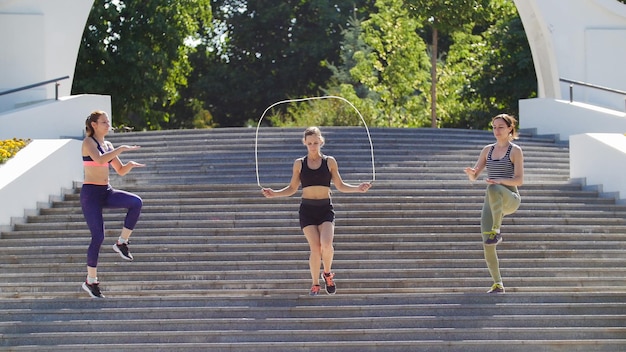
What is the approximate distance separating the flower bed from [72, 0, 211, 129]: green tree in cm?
1590

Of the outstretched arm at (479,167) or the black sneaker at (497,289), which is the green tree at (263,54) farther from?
the black sneaker at (497,289)

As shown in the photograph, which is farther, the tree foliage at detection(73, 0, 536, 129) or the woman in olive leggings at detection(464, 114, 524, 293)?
the tree foliage at detection(73, 0, 536, 129)

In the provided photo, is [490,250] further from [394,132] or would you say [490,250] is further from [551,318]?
[394,132]

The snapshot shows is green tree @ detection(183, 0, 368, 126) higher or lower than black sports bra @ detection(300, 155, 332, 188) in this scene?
higher

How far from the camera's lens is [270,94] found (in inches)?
1796

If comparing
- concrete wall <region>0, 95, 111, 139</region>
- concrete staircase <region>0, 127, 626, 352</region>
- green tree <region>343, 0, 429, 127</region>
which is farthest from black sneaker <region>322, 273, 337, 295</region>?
green tree <region>343, 0, 429, 127</region>

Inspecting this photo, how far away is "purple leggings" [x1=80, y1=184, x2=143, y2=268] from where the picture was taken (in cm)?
1105

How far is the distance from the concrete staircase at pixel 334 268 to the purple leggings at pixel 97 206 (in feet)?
1.68

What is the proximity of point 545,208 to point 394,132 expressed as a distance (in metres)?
5.36

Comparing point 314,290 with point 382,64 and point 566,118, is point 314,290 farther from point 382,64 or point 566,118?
point 382,64

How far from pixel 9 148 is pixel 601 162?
7.98 metres

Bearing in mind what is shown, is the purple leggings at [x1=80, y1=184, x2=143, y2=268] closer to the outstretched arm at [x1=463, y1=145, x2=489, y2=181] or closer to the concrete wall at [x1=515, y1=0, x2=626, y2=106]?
the outstretched arm at [x1=463, y1=145, x2=489, y2=181]

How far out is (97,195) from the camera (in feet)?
36.4

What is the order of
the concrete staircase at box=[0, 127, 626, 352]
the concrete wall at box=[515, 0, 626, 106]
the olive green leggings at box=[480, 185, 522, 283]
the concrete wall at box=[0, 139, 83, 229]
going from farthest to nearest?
the concrete wall at box=[515, 0, 626, 106], the concrete wall at box=[0, 139, 83, 229], the olive green leggings at box=[480, 185, 522, 283], the concrete staircase at box=[0, 127, 626, 352]
